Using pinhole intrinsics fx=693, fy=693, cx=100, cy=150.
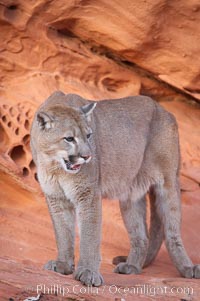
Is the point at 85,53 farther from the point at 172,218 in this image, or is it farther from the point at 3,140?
the point at 172,218

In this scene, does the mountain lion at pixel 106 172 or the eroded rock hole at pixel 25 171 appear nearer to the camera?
the mountain lion at pixel 106 172

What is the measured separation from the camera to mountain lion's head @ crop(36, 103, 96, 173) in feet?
19.0

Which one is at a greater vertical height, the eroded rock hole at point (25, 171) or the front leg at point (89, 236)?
the eroded rock hole at point (25, 171)

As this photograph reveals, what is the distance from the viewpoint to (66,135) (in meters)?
5.80

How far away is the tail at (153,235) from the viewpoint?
7.39m

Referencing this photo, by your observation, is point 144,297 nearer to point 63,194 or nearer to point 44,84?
point 63,194

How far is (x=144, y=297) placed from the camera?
546cm

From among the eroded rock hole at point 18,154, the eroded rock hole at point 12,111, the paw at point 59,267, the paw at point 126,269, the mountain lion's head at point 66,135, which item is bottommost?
the paw at point 59,267

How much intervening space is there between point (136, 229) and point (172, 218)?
1.37ft

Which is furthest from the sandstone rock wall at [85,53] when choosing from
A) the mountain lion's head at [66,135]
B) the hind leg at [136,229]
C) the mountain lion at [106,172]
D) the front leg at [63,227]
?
the mountain lion's head at [66,135]

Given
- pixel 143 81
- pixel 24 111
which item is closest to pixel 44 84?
pixel 24 111

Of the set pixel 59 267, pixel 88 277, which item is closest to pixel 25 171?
pixel 59 267

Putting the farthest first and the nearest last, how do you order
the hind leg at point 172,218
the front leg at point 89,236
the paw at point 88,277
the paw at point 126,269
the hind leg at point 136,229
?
the hind leg at point 136,229 < the hind leg at point 172,218 < the paw at point 126,269 < the front leg at point 89,236 < the paw at point 88,277

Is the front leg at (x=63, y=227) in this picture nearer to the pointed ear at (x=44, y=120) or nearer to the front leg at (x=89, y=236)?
the front leg at (x=89, y=236)
